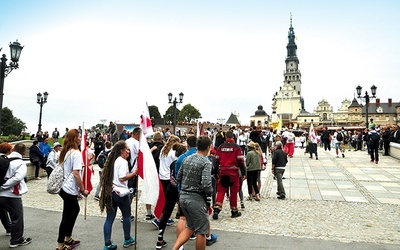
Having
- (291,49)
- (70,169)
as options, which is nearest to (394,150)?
(70,169)

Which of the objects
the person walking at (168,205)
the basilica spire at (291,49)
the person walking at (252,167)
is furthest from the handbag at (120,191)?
the basilica spire at (291,49)

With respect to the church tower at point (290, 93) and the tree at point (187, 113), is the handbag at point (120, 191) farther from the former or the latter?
→ the church tower at point (290, 93)

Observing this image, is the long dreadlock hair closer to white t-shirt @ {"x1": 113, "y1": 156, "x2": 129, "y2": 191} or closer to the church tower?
white t-shirt @ {"x1": 113, "y1": 156, "x2": 129, "y2": 191}

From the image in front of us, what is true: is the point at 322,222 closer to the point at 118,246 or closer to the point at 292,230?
the point at 292,230

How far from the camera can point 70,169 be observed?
17.9 feet

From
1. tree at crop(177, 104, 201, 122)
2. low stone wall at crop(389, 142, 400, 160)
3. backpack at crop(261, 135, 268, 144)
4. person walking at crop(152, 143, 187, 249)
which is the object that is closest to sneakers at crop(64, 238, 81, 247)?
person walking at crop(152, 143, 187, 249)

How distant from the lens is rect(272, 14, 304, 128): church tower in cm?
13309

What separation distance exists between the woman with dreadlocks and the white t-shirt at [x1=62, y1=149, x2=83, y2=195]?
45cm

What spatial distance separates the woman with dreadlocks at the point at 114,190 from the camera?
5430 mm

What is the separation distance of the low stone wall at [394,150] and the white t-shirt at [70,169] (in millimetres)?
20730

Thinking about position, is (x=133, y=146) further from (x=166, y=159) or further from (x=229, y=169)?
(x=229, y=169)

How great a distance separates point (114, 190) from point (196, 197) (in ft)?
5.32

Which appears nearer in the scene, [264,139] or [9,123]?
[264,139]

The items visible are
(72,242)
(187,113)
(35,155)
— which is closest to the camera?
(72,242)
